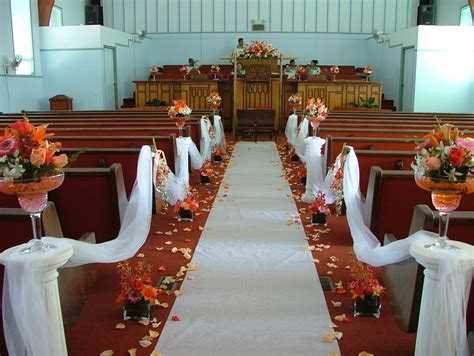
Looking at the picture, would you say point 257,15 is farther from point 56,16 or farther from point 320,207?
point 320,207

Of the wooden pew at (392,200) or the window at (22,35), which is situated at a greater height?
the window at (22,35)

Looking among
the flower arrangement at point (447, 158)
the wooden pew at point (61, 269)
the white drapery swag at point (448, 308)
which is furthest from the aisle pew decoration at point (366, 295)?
the wooden pew at point (61, 269)

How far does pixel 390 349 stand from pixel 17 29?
1266 cm

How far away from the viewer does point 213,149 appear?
948 cm

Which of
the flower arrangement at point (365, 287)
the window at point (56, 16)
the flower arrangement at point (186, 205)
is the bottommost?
the flower arrangement at point (186, 205)

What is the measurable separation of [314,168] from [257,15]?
13494 mm

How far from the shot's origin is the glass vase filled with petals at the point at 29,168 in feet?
7.56

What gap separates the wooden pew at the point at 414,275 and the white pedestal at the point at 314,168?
2644mm

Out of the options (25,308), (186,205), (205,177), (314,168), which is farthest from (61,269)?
(205,177)

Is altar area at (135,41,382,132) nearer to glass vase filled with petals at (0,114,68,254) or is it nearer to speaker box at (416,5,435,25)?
speaker box at (416,5,435,25)

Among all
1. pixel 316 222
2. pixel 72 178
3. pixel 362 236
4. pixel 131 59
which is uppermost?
pixel 131 59

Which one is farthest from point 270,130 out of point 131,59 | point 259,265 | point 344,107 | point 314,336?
point 314,336

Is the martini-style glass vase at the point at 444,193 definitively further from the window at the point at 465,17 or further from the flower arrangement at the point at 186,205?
the window at the point at 465,17

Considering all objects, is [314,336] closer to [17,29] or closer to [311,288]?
[311,288]
